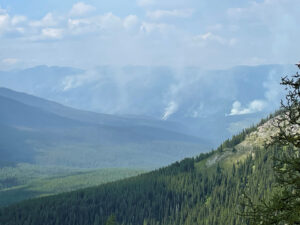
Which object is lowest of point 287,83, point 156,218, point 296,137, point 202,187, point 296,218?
point 296,218

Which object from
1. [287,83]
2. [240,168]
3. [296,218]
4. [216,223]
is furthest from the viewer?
[240,168]

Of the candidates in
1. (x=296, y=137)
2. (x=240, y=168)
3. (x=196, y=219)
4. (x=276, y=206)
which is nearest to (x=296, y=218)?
(x=276, y=206)

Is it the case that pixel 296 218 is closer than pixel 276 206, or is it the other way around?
pixel 296 218

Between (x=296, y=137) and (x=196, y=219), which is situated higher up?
(x=196, y=219)

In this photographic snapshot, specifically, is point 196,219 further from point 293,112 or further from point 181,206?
point 293,112

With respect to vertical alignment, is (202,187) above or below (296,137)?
above

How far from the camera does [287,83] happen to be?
24.0 meters

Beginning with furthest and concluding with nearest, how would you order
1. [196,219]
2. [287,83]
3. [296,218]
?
1. [196,219]
2. [287,83]
3. [296,218]

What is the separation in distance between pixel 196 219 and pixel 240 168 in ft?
110

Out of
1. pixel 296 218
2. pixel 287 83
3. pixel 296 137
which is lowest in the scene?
pixel 296 218

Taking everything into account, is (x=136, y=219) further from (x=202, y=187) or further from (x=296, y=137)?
(x=296, y=137)

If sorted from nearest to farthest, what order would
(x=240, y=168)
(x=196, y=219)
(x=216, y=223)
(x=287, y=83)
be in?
(x=287, y=83), (x=216, y=223), (x=196, y=219), (x=240, y=168)

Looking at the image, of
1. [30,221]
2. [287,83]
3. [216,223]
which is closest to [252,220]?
[287,83]

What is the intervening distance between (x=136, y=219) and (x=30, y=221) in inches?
1788
